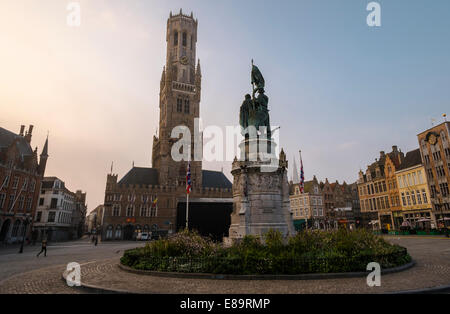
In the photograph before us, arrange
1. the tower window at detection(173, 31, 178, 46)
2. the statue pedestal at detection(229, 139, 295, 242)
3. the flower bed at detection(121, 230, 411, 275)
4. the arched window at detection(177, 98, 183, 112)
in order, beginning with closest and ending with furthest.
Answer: the flower bed at detection(121, 230, 411, 275), the statue pedestal at detection(229, 139, 295, 242), the arched window at detection(177, 98, 183, 112), the tower window at detection(173, 31, 178, 46)

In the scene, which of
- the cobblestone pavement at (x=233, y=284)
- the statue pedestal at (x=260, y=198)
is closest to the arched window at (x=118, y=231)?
the statue pedestal at (x=260, y=198)

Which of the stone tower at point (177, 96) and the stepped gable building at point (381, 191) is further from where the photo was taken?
the stone tower at point (177, 96)

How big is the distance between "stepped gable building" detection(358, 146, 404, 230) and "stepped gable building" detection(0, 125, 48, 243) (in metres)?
58.9

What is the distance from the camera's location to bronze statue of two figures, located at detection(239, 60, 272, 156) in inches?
583

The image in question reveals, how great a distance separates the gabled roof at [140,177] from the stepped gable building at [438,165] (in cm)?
5319

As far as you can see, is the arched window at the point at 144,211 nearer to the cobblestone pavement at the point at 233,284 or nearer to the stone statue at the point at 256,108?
the stone statue at the point at 256,108

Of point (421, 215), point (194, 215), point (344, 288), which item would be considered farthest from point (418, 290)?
point (421, 215)

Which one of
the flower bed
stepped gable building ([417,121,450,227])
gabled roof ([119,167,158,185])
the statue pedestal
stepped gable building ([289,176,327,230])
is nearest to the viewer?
the flower bed

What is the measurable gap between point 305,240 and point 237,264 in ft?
11.4

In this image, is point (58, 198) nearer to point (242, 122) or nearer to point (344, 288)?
point (242, 122)

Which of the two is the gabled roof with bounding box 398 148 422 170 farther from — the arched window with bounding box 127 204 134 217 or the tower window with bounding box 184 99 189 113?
the arched window with bounding box 127 204 134 217

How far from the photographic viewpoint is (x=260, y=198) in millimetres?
12805

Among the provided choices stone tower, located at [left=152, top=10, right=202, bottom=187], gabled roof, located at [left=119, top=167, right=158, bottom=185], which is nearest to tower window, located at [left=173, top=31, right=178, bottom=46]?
stone tower, located at [left=152, top=10, right=202, bottom=187]

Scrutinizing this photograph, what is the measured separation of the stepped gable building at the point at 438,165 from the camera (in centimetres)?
3612
